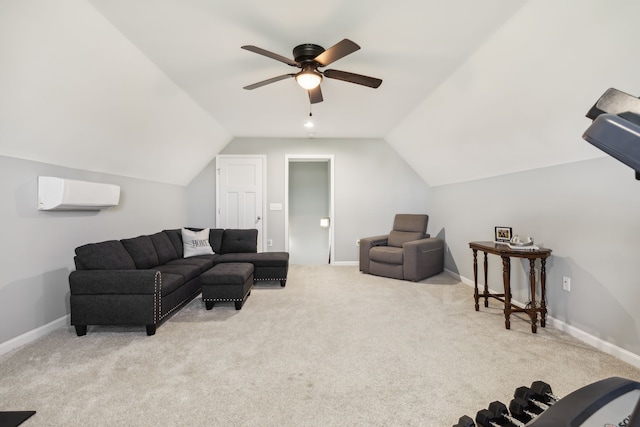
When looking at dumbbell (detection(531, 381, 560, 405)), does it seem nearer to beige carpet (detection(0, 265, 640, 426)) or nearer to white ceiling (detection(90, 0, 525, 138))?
beige carpet (detection(0, 265, 640, 426))

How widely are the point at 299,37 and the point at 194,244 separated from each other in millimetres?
3310

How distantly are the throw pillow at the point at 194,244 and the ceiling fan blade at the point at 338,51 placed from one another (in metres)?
3.27

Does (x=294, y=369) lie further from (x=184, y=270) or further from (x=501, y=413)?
(x=184, y=270)

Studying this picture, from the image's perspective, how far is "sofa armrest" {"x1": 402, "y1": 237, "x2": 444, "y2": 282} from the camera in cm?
439

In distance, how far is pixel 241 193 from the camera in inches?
221

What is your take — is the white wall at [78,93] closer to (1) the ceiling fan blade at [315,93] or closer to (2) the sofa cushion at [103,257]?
A: (2) the sofa cushion at [103,257]

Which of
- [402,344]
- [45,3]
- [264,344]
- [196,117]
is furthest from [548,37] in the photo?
[196,117]

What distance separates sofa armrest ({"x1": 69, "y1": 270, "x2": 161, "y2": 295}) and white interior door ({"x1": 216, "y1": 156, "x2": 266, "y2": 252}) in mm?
3029

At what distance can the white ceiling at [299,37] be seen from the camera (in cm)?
203

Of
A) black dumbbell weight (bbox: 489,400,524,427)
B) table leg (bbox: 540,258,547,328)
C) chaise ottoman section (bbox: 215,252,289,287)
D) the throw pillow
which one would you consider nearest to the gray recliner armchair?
chaise ottoman section (bbox: 215,252,289,287)

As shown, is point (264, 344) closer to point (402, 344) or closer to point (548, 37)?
point (402, 344)

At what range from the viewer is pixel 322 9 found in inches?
81.1

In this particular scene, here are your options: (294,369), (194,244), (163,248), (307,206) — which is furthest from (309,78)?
(307,206)

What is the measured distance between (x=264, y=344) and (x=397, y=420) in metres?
1.25
